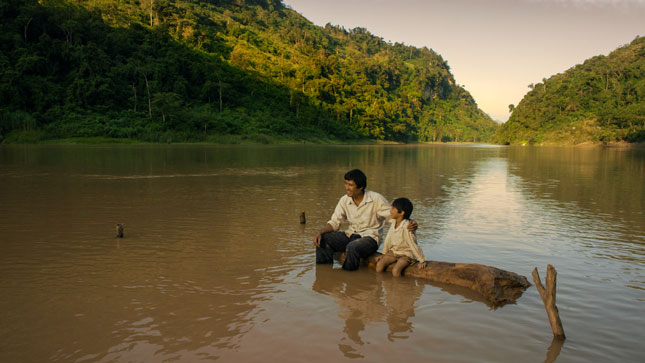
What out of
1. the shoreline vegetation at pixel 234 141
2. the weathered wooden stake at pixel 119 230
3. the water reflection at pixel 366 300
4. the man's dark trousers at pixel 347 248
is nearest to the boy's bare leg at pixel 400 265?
the water reflection at pixel 366 300

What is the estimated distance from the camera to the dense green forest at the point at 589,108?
92.2m

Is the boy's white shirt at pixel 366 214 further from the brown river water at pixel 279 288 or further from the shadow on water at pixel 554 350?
the shadow on water at pixel 554 350

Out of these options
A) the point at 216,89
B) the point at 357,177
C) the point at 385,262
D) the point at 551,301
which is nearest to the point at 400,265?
the point at 385,262

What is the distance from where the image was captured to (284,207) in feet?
41.7

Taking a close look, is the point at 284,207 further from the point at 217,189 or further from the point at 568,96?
the point at 568,96

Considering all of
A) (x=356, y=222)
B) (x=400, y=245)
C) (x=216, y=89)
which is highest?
(x=216, y=89)

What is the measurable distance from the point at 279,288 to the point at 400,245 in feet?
6.63

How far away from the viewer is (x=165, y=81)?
73750 millimetres

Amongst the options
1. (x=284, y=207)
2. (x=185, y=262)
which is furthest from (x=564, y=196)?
(x=185, y=262)

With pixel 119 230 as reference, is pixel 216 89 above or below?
above

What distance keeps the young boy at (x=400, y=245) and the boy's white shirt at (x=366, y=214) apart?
1.17 feet

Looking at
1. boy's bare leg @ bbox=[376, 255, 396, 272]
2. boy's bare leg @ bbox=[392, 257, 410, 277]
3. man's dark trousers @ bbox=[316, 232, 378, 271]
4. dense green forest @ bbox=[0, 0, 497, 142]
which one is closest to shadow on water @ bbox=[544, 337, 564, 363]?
boy's bare leg @ bbox=[392, 257, 410, 277]

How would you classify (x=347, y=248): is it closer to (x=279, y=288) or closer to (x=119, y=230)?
(x=279, y=288)

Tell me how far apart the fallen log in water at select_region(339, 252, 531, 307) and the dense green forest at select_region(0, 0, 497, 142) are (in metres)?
55.0
